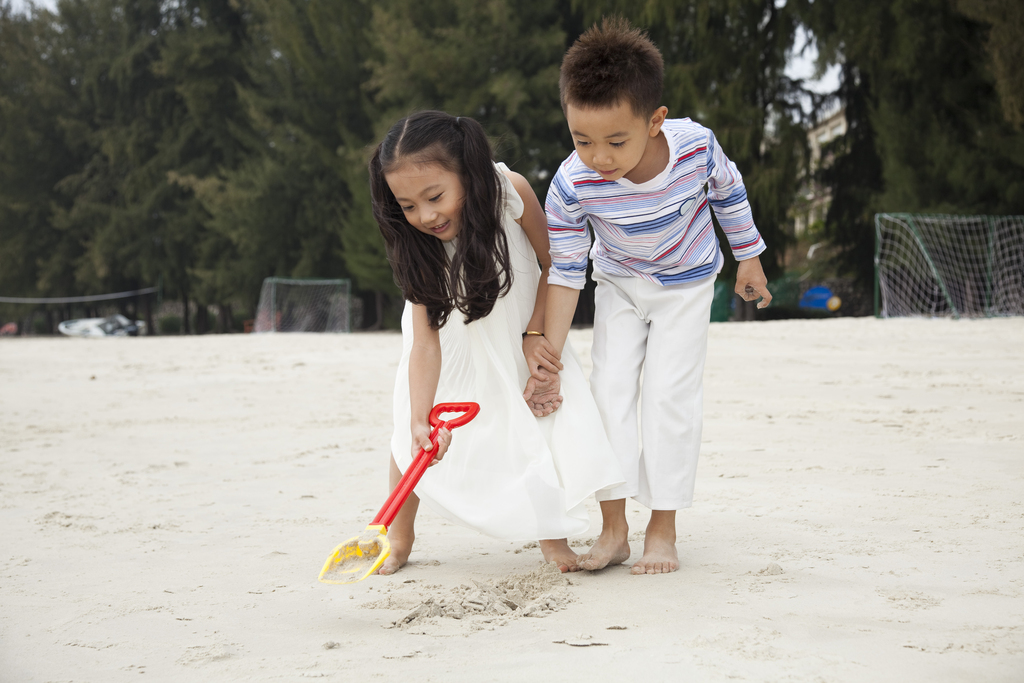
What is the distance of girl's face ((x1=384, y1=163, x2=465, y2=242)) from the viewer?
198 cm

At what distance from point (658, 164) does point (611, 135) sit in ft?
0.61

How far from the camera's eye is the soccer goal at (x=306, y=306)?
1805 centimetres

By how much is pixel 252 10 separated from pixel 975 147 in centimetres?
1618

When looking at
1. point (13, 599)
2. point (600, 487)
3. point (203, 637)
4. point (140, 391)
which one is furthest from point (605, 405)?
point (140, 391)

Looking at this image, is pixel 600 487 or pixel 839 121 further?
pixel 839 121

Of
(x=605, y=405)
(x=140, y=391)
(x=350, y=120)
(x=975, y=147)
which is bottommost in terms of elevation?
(x=140, y=391)

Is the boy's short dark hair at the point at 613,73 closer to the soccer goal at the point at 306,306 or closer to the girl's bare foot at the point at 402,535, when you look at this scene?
the girl's bare foot at the point at 402,535

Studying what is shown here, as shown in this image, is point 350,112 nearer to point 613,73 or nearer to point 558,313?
point 558,313

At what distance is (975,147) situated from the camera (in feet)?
40.2

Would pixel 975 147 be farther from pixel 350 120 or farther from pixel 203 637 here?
pixel 203 637

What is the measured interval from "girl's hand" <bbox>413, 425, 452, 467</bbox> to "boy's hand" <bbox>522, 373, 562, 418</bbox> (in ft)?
0.92

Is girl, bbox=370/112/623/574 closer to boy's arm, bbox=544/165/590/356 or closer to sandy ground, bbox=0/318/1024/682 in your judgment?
boy's arm, bbox=544/165/590/356


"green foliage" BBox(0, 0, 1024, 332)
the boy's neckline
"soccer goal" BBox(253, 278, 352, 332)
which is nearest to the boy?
the boy's neckline

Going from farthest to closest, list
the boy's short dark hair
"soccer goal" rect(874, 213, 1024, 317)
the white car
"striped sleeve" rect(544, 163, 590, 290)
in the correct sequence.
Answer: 1. the white car
2. "soccer goal" rect(874, 213, 1024, 317)
3. "striped sleeve" rect(544, 163, 590, 290)
4. the boy's short dark hair
